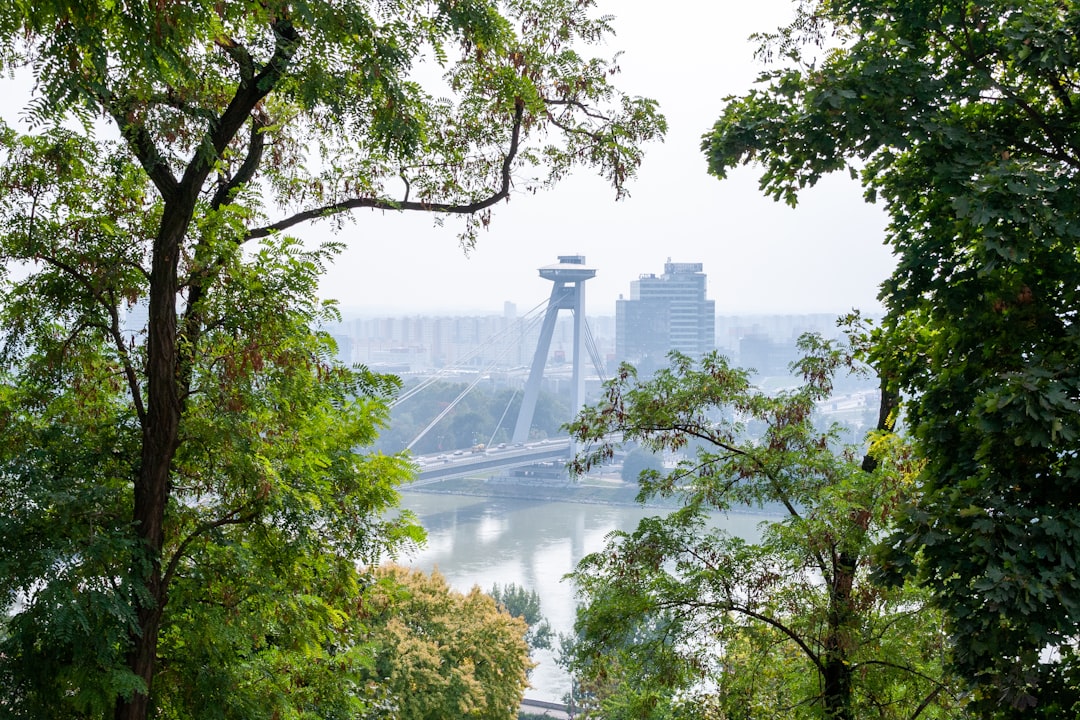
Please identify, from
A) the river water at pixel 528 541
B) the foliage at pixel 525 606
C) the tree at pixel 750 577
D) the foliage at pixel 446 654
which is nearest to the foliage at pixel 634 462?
the river water at pixel 528 541

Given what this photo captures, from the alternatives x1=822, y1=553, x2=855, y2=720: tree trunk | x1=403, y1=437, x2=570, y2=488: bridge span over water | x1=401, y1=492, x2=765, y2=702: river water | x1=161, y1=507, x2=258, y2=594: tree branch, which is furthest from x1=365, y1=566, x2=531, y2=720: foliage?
x1=403, y1=437, x2=570, y2=488: bridge span over water

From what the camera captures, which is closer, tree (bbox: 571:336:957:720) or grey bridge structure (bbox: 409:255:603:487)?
tree (bbox: 571:336:957:720)

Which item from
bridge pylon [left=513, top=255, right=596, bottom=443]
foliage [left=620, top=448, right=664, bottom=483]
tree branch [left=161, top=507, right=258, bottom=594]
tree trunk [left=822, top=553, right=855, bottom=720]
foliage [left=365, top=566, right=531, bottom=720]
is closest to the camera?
tree branch [left=161, top=507, right=258, bottom=594]

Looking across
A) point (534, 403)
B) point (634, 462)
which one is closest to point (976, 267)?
point (534, 403)

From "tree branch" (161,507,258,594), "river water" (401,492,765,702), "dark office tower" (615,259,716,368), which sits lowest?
"river water" (401,492,765,702)

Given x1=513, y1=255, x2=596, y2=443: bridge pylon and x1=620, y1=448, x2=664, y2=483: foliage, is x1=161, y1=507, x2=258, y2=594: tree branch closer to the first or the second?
x1=513, y1=255, x2=596, y2=443: bridge pylon

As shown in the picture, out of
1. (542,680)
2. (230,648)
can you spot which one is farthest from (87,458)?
(542,680)

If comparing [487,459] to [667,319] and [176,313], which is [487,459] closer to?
[667,319]
